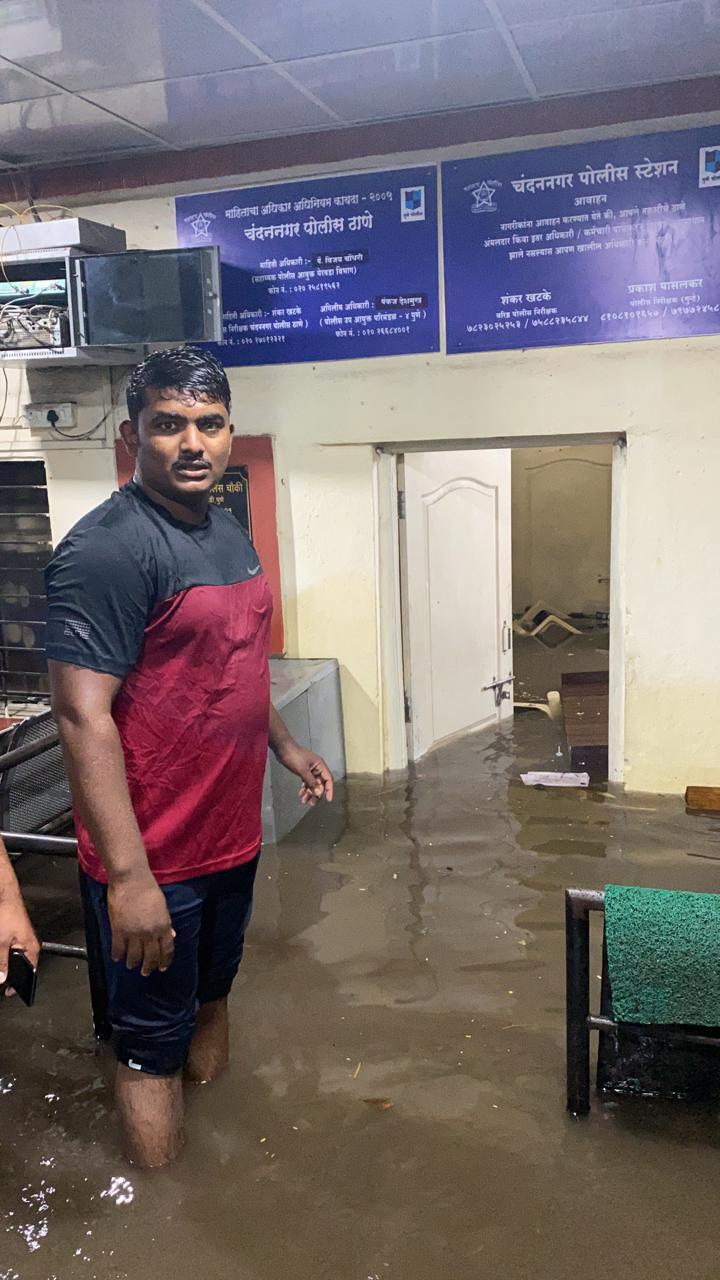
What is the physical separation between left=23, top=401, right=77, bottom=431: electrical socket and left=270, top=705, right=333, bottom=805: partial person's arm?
288 centimetres

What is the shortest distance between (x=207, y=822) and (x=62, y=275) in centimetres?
309

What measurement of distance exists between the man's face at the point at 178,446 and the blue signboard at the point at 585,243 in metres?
2.45

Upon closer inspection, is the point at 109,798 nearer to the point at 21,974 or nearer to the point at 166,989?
the point at 21,974

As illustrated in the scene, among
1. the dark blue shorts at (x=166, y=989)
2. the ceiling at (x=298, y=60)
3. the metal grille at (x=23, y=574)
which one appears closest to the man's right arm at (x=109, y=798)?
the dark blue shorts at (x=166, y=989)

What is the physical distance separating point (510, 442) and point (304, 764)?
95.4 inches

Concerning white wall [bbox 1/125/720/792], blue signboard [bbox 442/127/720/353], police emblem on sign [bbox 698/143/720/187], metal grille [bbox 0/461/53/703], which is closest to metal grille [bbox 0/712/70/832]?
white wall [bbox 1/125/720/792]

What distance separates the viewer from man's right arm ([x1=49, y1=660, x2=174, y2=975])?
1784 mm

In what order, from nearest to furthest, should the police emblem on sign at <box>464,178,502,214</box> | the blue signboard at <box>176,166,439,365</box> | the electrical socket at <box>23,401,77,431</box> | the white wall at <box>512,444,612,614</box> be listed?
1. the police emblem on sign at <box>464,178,502,214</box>
2. the blue signboard at <box>176,166,439,365</box>
3. the electrical socket at <box>23,401,77,431</box>
4. the white wall at <box>512,444,612,614</box>

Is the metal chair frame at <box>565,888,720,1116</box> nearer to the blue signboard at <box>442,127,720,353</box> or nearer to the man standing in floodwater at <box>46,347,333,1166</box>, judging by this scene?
the man standing in floodwater at <box>46,347,333,1166</box>

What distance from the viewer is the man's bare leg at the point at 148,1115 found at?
79.9 inches

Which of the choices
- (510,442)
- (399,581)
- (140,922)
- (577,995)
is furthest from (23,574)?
(577,995)

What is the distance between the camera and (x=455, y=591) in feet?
16.6

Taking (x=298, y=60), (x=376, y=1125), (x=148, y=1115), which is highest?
(x=298, y=60)

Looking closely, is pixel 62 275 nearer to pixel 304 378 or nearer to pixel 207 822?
pixel 304 378
